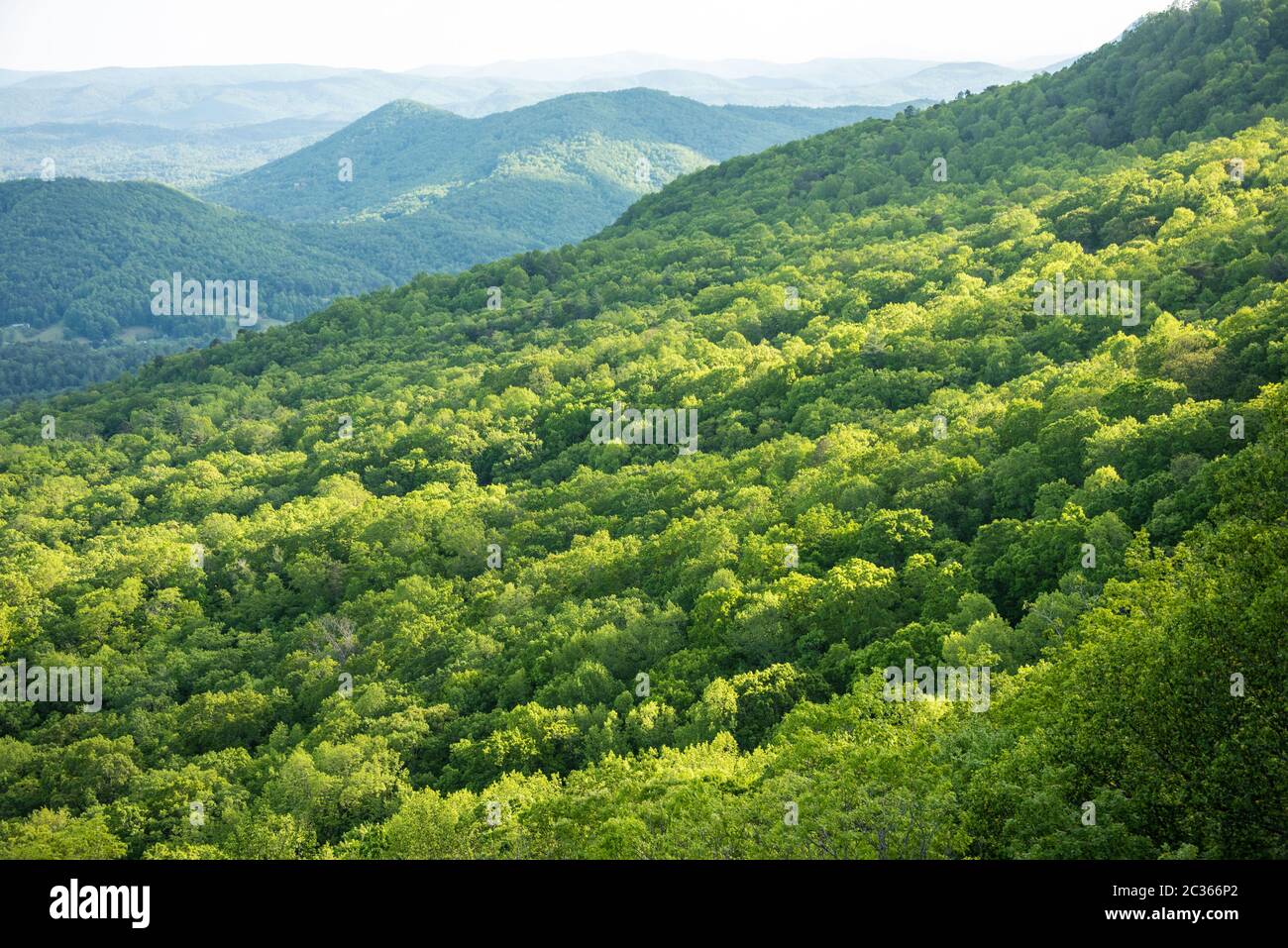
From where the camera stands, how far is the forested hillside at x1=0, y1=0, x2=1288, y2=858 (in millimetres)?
26703

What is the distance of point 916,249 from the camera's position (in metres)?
109

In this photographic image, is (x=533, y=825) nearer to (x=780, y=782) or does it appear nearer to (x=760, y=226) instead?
(x=780, y=782)

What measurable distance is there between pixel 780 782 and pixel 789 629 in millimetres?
16944

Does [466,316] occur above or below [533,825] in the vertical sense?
above

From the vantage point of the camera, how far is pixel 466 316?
13788 centimetres

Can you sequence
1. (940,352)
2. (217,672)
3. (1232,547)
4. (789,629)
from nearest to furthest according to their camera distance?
(1232,547), (789,629), (217,672), (940,352)

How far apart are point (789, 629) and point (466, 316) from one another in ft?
326

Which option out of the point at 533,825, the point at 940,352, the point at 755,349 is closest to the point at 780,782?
the point at 533,825

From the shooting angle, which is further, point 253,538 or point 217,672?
point 253,538

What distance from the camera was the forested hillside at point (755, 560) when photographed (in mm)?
26703

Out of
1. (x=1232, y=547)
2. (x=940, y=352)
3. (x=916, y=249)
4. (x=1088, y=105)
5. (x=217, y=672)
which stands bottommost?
(x=217, y=672)

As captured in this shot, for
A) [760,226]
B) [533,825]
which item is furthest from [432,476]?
[760,226]

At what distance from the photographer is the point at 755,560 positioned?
172 ft
